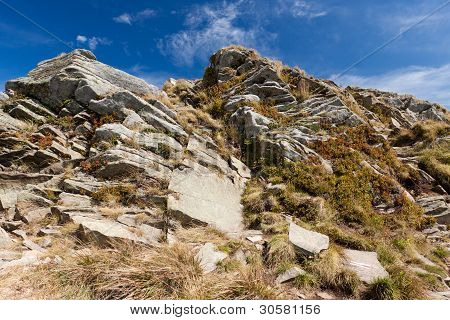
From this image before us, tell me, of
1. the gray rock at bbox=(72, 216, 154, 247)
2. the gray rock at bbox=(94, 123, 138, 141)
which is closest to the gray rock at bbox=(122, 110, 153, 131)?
the gray rock at bbox=(94, 123, 138, 141)

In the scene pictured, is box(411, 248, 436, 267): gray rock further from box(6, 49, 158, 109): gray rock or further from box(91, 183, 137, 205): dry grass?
box(6, 49, 158, 109): gray rock

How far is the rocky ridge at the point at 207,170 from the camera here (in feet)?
30.3

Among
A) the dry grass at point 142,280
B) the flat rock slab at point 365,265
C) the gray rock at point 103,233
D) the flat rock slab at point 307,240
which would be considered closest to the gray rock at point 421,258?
the flat rock slab at point 365,265

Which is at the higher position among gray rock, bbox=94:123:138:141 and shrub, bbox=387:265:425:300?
gray rock, bbox=94:123:138:141

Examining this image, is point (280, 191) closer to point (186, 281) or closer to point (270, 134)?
point (270, 134)

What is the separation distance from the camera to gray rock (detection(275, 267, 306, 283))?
311 inches

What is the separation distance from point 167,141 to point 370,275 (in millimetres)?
10640

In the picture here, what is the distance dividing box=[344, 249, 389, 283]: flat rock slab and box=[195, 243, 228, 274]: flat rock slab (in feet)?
11.7

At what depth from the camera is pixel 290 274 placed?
8039mm

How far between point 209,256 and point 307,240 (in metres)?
3.17

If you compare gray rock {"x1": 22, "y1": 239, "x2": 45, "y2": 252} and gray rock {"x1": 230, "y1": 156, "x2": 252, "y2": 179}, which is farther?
gray rock {"x1": 230, "y1": 156, "x2": 252, "y2": 179}

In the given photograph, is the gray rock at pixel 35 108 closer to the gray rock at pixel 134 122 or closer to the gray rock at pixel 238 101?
the gray rock at pixel 134 122
